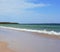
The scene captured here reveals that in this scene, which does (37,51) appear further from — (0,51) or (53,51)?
(0,51)

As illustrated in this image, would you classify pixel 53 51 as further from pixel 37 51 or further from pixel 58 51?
pixel 37 51

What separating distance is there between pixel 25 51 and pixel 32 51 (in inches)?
11.0

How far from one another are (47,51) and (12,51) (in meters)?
1.39

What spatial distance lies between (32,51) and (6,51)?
102cm

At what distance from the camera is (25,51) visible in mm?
5926

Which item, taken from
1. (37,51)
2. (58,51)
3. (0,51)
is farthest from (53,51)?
(0,51)

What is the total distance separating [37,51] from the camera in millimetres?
5977

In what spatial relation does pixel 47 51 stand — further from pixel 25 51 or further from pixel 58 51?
pixel 25 51

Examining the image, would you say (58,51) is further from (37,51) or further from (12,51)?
(12,51)

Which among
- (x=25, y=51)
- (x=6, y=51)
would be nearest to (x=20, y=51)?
(x=25, y=51)

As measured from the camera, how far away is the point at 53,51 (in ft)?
19.9

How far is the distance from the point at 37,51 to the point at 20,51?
0.67m

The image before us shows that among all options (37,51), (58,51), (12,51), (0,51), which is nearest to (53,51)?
(58,51)

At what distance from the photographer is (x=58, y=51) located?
605 centimetres
